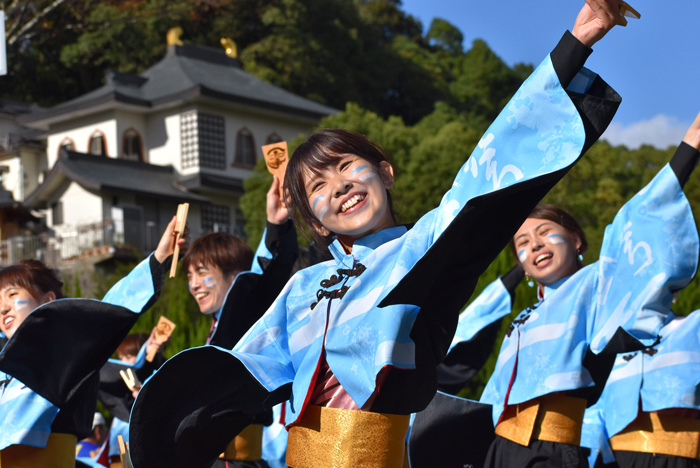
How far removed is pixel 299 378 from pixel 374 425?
12.7 inches

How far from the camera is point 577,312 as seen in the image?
392 cm

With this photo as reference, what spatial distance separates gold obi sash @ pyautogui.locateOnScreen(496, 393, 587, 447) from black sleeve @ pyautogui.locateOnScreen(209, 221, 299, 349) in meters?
1.40

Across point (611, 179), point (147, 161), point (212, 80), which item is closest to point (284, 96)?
point (212, 80)

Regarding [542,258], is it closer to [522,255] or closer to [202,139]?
[522,255]

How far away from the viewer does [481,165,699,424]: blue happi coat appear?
3615 mm

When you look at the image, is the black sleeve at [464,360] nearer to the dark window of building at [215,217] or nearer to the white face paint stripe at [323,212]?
the white face paint stripe at [323,212]

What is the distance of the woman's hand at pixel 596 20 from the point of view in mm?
2096

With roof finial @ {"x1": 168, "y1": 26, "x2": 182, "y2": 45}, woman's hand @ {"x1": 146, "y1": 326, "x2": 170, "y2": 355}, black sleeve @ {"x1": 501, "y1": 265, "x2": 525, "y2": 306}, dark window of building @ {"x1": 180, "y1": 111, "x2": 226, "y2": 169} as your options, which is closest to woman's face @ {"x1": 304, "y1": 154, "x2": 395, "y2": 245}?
black sleeve @ {"x1": 501, "y1": 265, "x2": 525, "y2": 306}

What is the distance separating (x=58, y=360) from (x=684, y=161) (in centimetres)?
294

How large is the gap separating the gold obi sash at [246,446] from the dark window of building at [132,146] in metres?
24.7

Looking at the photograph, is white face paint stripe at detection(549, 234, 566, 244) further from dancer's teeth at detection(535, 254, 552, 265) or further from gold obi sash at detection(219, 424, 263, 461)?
gold obi sash at detection(219, 424, 263, 461)

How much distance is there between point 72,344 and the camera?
4.08m

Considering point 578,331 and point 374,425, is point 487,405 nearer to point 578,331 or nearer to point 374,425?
point 578,331

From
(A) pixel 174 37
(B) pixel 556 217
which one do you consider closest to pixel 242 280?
(B) pixel 556 217
